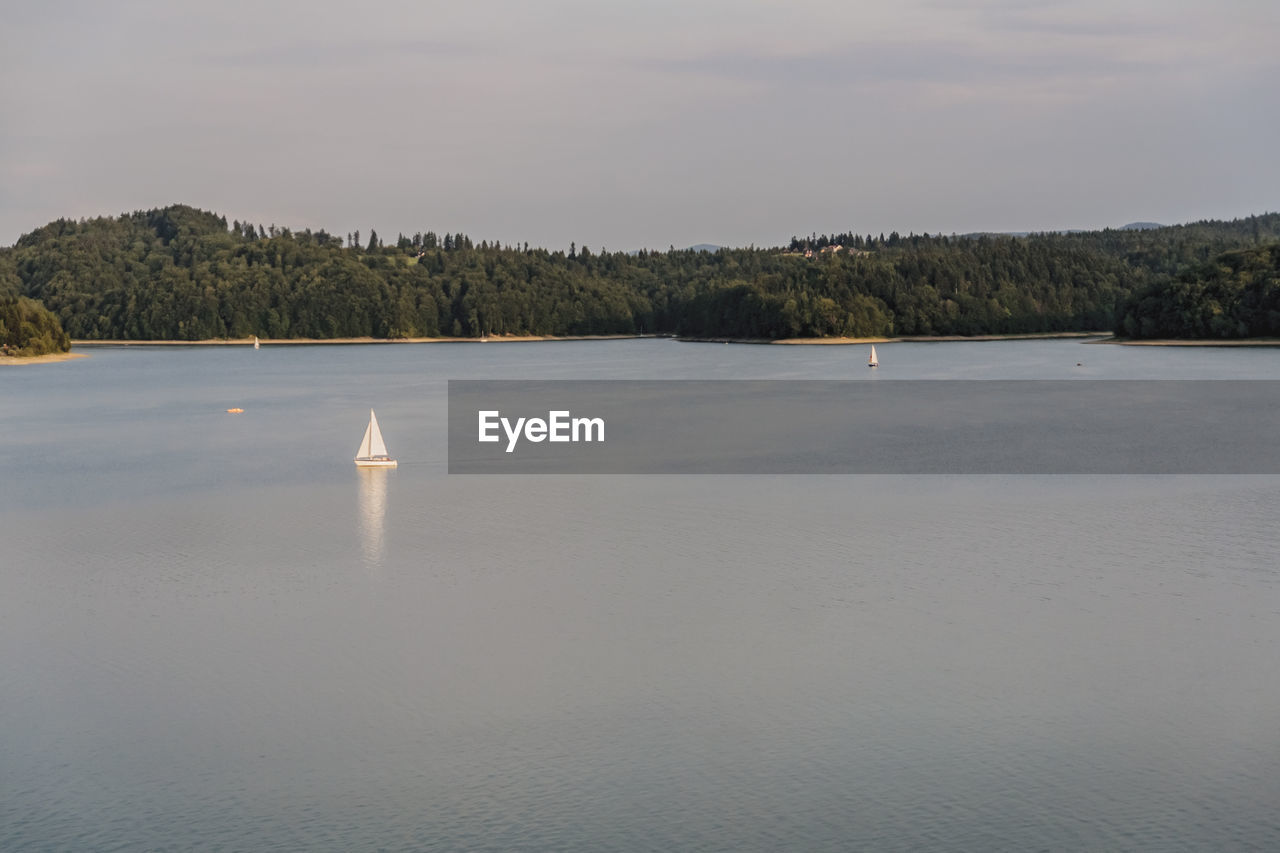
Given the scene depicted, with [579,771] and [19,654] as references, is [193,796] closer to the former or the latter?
[579,771]

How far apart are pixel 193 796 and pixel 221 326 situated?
186333 mm

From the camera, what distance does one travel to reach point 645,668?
13.1m

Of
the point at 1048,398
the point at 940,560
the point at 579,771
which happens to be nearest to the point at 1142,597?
the point at 940,560

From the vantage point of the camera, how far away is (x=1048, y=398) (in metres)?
56.0

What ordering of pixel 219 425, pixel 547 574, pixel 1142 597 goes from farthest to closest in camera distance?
pixel 219 425, pixel 547 574, pixel 1142 597

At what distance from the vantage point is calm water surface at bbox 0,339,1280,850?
949 cm
